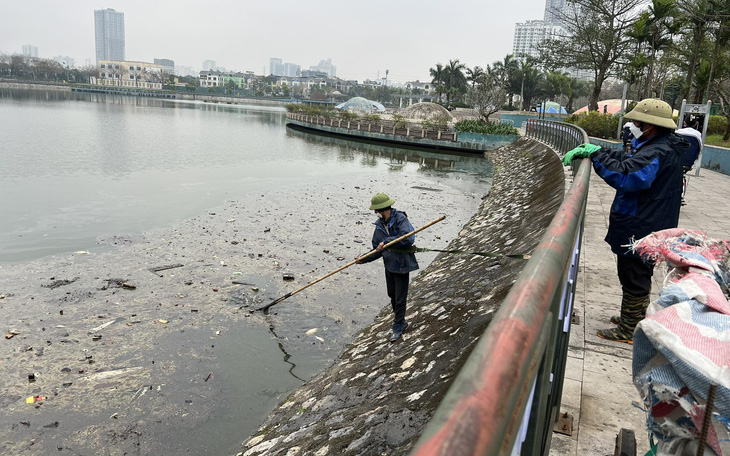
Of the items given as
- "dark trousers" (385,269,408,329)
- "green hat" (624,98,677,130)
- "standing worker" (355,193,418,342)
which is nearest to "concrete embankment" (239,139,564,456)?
"dark trousers" (385,269,408,329)

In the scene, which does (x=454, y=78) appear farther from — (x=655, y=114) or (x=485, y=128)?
(x=655, y=114)

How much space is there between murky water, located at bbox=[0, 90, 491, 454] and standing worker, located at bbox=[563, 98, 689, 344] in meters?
4.00

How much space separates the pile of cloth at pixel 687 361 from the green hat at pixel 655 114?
6.36 ft

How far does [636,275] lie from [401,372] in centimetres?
247

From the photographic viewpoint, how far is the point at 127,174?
19719mm

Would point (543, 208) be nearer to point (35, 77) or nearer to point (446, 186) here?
point (446, 186)

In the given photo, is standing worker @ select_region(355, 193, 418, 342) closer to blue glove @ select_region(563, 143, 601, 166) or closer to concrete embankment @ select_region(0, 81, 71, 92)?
blue glove @ select_region(563, 143, 601, 166)

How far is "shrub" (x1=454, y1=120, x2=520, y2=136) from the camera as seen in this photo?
33709mm

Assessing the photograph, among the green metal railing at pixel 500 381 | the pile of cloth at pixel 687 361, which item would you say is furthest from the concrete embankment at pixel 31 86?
the green metal railing at pixel 500 381

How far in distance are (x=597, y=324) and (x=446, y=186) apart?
1706 cm

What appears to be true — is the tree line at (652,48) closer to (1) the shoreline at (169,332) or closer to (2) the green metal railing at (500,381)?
(1) the shoreline at (169,332)

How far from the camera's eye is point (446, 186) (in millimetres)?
21312

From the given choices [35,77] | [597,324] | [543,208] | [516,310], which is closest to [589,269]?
[597,324]

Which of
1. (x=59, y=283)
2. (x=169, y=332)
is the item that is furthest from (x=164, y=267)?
(x=169, y=332)
